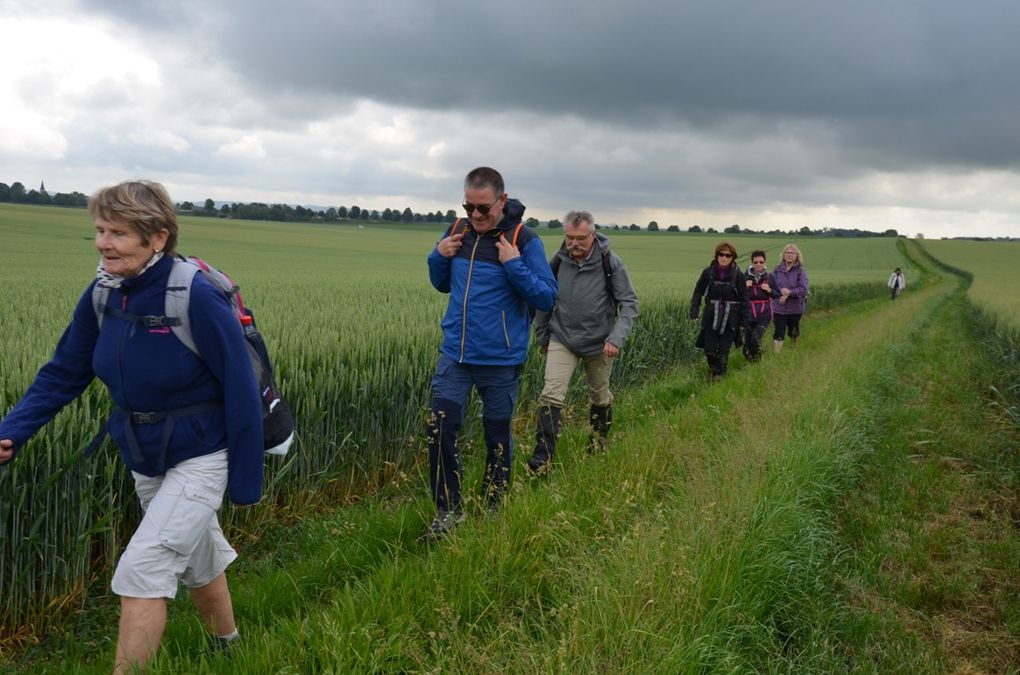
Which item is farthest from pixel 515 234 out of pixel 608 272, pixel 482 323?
pixel 608 272

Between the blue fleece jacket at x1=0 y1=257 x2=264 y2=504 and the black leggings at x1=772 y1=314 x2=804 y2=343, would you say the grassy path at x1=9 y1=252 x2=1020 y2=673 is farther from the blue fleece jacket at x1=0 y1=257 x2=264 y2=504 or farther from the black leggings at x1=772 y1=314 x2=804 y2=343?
the black leggings at x1=772 y1=314 x2=804 y2=343

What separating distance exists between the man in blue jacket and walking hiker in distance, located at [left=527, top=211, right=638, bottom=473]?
1292 millimetres

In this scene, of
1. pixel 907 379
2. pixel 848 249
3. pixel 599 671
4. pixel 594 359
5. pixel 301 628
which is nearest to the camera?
pixel 599 671

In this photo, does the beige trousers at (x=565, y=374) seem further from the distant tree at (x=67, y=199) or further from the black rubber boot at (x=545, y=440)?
the distant tree at (x=67, y=199)

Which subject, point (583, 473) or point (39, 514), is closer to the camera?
point (39, 514)

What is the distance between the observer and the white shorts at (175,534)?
7.88ft

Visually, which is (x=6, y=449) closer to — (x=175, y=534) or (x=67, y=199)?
(x=175, y=534)

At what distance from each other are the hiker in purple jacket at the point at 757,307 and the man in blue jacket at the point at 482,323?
24.0 ft

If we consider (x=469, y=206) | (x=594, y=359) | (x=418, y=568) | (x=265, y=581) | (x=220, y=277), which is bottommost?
(x=265, y=581)

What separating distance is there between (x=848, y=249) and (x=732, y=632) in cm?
8527

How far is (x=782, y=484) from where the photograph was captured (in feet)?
13.6

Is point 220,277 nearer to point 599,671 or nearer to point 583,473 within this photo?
point 599,671

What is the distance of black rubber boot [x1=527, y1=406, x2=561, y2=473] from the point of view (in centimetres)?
520

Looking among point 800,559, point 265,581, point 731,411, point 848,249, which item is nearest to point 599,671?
point 800,559
